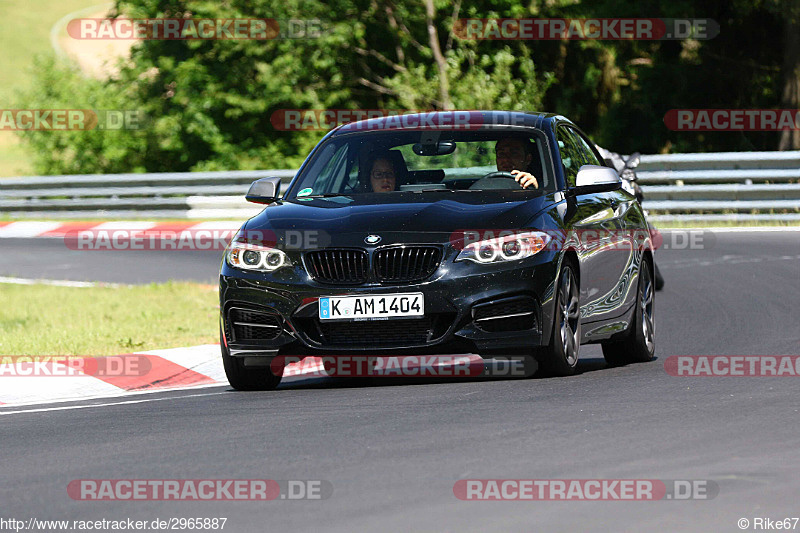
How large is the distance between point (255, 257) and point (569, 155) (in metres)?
2.37

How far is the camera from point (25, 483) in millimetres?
5863

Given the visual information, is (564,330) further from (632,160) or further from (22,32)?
(22,32)

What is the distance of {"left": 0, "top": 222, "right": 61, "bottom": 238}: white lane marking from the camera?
2662 cm

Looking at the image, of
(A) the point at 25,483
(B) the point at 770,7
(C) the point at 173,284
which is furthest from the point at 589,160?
(B) the point at 770,7

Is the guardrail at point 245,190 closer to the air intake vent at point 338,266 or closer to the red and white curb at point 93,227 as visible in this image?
the red and white curb at point 93,227

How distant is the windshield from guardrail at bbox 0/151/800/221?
27.6 feet

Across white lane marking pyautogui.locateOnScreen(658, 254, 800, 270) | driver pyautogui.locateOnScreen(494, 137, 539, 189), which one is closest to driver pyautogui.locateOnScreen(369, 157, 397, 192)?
driver pyautogui.locateOnScreen(494, 137, 539, 189)

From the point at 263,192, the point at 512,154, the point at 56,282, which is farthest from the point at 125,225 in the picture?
the point at 512,154

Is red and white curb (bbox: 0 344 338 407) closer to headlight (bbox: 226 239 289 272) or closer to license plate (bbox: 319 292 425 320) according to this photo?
headlight (bbox: 226 239 289 272)

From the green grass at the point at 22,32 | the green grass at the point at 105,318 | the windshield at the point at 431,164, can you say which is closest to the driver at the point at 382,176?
the windshield at the point at 431,164

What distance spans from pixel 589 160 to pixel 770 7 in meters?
17.8

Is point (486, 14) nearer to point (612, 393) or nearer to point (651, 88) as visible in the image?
point (651, 88)

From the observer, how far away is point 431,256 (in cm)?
811

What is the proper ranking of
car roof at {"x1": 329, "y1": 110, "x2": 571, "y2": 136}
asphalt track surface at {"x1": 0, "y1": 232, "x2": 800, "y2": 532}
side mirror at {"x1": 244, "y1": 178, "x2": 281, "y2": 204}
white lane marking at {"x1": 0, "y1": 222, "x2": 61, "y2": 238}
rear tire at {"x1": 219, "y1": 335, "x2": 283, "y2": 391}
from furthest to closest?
white lane marking at {"x1": 0, "y1": 222, "x2": 61, "y2": 238} → car roof at {"x1": 329, "y1": 110, "x2": 571, "y2": 136} → side mirror at {"x1": 244, "y1": 178, "x2": 281, "y2": 204} → rear tire at {"x1": 219, "y1": 335, "x2": 283, "y2": 391} → asphalt track surface at {"x1": 0, "y1": 232, "x2": 800, "y2": 532}
